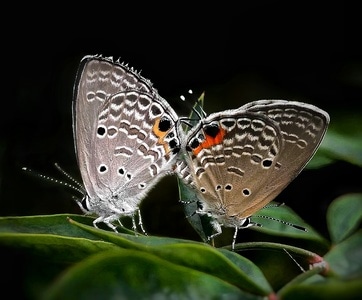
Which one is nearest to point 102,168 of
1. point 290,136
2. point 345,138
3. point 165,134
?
point 165,134

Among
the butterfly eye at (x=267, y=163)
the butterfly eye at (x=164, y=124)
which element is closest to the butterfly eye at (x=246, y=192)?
the butterfly eye at (x=267, y=163)

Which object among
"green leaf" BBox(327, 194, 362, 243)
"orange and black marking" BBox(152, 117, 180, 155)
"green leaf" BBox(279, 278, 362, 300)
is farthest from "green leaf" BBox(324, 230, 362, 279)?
"orange and black marking" BBox(152, 117, 180, 155)

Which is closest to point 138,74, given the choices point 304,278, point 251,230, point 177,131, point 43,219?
point 177,131

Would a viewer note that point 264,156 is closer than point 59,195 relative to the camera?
Yes

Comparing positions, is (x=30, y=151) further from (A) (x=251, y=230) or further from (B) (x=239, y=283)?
(B) (x=239, y=283)

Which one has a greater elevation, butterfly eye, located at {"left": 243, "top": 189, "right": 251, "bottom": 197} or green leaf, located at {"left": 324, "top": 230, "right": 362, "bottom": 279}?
green leaf, located at {"left": 324, "top": 230, "right": 362, "bottom": 279}

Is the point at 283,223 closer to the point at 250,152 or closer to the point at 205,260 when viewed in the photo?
the point at 250,152

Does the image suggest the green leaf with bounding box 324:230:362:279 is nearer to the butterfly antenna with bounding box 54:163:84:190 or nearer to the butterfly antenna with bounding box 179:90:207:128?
the butterfly antenna with bounding box 179:90:207:128
